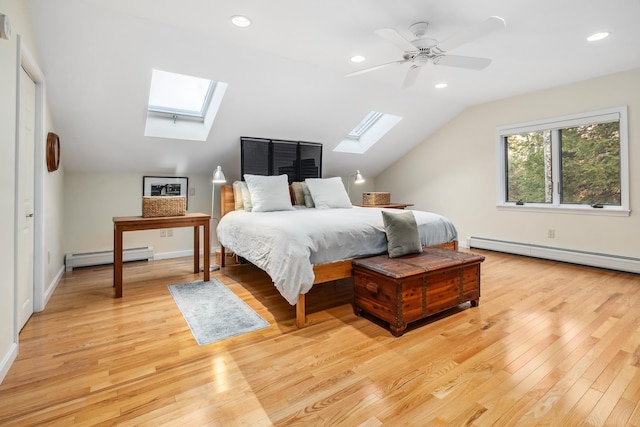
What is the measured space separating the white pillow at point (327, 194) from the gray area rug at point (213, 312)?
1.54 m

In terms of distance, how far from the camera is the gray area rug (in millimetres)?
2236

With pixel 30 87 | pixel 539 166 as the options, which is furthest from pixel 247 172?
pixel 539 166

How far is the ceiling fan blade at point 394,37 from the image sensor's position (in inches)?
86.9

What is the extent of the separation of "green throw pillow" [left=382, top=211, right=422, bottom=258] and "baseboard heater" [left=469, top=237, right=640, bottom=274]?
265 cm

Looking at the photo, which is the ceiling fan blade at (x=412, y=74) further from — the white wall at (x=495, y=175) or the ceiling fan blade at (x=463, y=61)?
the white wall at (x=495, y=175)

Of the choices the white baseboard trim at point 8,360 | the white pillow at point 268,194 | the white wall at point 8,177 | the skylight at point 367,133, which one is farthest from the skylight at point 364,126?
the white baseboard trim at point 8,360

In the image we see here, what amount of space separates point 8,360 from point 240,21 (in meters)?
2.71

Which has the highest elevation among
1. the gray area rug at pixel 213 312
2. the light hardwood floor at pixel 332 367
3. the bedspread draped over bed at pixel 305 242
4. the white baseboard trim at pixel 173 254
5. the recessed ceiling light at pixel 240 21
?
the recessed ceiling light at pixel 240 21

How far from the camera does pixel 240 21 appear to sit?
2559 millimetres

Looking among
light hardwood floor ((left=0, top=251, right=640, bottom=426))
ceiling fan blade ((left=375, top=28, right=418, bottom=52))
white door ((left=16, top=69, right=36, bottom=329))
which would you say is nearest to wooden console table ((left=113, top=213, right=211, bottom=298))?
light hardwood floor ((left=0, top=251, right=640, bottom=426))

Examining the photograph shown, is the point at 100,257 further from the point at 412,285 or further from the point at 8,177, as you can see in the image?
the point at 412,285

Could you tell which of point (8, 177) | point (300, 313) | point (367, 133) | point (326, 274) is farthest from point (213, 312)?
point (367, 133)

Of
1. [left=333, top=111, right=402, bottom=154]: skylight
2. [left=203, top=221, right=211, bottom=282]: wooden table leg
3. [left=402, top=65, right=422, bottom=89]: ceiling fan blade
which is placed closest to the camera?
[left=402, top=65, right=422, bottom=89]: ceiling fan blade

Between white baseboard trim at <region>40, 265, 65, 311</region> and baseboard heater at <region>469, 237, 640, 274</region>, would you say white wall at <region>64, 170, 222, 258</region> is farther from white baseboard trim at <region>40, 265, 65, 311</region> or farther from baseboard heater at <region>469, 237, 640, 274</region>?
baseboard heater at <region>469, 237, 640, 274</region>
